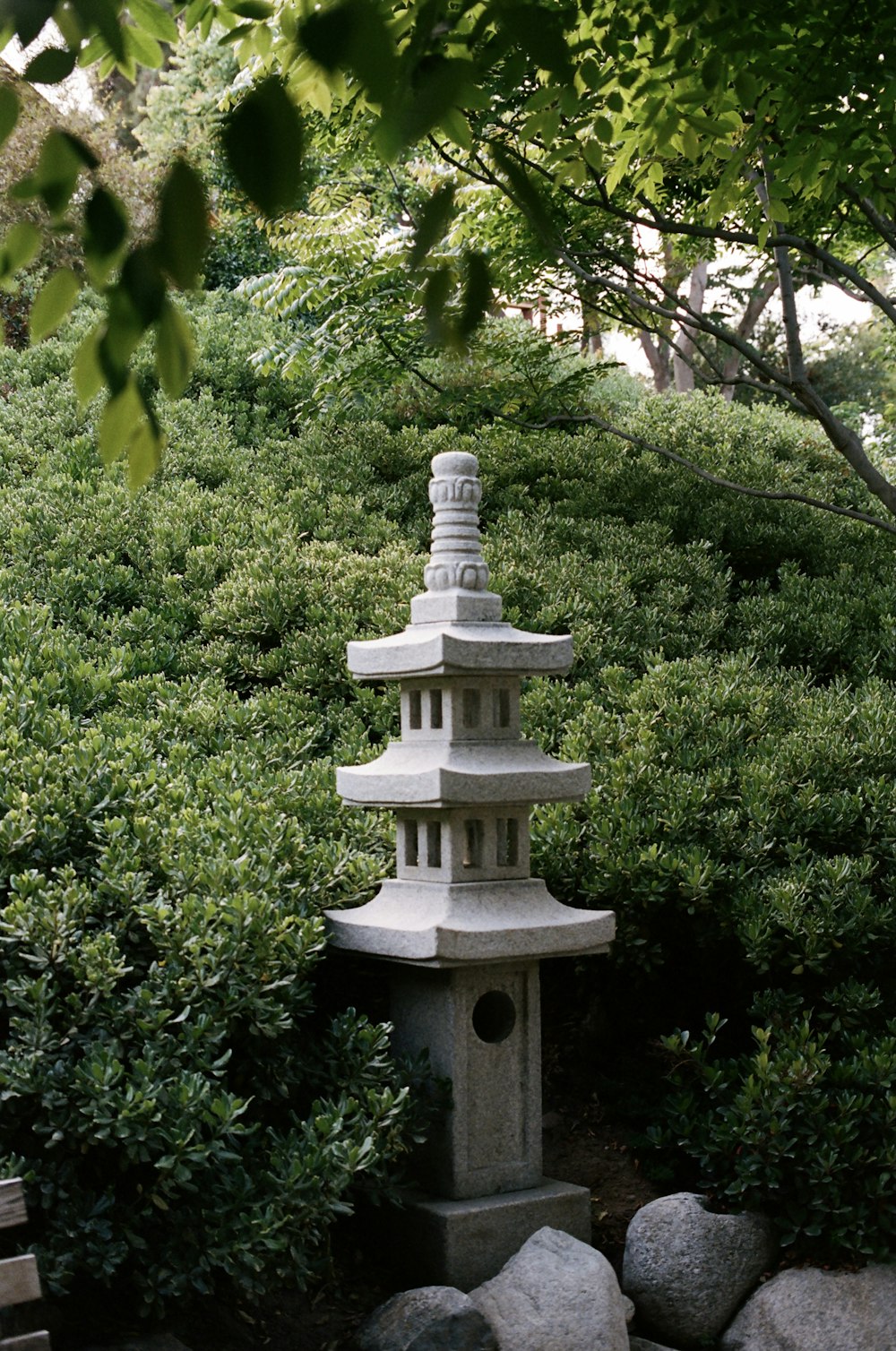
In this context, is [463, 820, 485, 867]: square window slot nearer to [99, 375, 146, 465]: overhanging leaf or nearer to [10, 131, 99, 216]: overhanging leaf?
[99, 375, 146, 465]: overhanging leaf

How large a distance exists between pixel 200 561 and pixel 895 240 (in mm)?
4517

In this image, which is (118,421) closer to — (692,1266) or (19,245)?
(19,245)

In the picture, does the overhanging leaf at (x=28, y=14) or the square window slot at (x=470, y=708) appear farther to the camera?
the square window slot at (x=470, y=708)

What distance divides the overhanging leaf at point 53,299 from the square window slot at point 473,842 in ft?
10.6

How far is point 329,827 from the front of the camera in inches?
219

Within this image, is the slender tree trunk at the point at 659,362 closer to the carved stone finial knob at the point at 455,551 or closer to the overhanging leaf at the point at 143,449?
the carved stone finial knob at the point at 455,551

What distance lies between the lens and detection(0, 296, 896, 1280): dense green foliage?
13.4 feet

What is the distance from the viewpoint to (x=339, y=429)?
1116 centimetres

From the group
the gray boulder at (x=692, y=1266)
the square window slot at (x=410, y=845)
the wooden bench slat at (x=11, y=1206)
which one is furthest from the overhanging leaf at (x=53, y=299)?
the gray boulder at (x=692, y=1266)

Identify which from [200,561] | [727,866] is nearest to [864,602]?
[727,866]

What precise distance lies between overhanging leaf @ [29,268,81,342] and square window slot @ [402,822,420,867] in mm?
3310

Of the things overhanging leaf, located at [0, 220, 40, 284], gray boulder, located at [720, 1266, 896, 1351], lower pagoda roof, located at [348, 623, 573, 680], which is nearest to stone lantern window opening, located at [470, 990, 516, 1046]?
lower pagoda roof, located at [348, 623, 573, 680]

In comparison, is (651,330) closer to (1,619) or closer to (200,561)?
(200,561)

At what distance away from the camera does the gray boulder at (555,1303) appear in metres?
4.23
